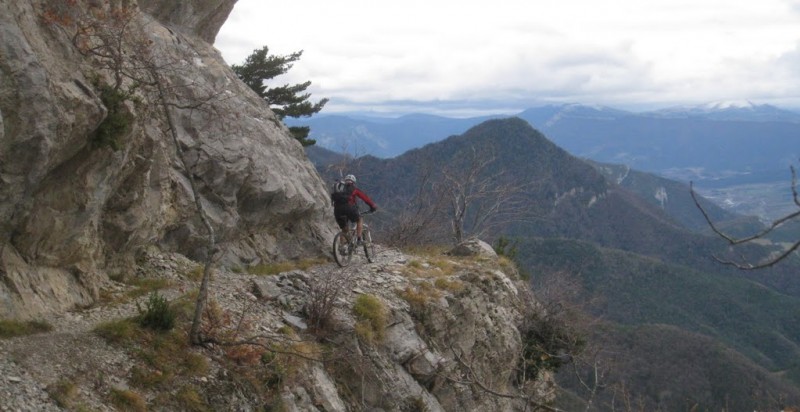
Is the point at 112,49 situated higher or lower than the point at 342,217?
higher

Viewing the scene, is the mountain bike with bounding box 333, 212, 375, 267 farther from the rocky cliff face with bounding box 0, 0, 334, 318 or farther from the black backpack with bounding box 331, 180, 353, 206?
the rocky cliff face with bounding box 0, 0, 334, 318

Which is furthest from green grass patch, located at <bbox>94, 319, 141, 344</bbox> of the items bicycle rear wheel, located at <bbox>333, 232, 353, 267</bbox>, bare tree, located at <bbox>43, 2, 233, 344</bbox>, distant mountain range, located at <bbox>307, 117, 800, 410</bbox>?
distant mountain range, located at <bbox>307, 117, 800, 410</bbox>

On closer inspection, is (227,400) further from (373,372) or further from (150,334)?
(373,372)

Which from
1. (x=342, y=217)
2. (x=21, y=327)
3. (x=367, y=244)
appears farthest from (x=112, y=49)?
(x=367, y=244)

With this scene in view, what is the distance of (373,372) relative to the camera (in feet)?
39.5

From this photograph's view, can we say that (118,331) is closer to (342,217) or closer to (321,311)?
(321,311)

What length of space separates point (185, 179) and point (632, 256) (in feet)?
459

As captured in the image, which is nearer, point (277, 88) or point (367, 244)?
point (367, 244)

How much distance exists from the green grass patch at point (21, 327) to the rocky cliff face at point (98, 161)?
248 mm

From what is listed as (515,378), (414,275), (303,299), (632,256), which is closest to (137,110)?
(303,299)

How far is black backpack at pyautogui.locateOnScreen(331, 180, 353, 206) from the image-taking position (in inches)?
615

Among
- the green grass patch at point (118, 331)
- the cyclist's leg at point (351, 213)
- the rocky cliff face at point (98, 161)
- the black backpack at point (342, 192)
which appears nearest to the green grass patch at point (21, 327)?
the rocky cliff face at point (98, 161)

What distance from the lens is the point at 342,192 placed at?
1566 centimetres

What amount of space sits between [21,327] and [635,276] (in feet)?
454
